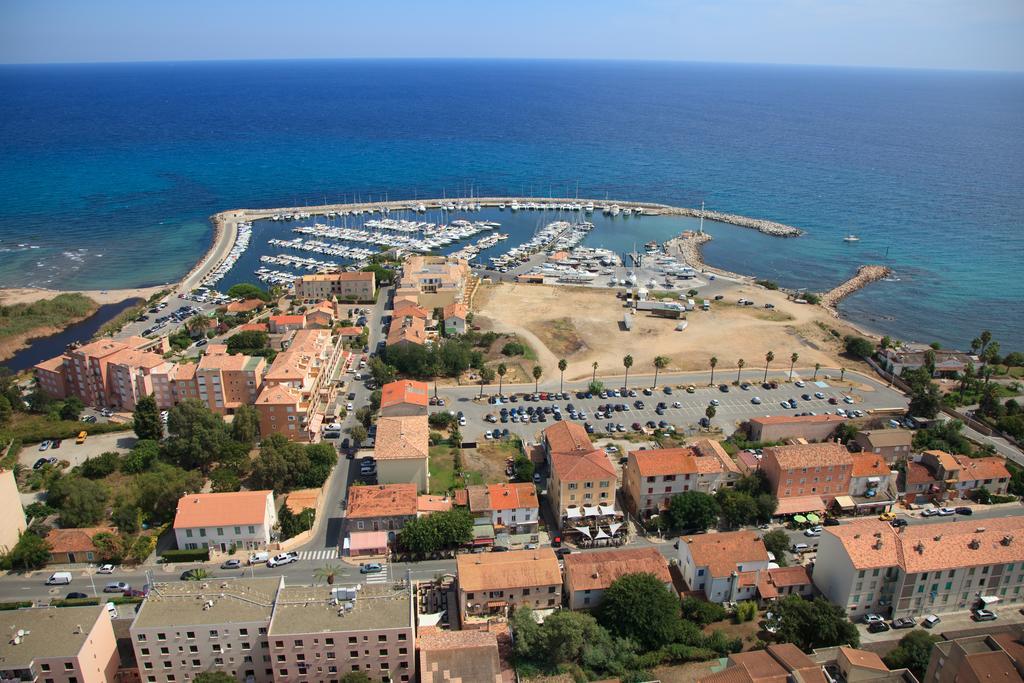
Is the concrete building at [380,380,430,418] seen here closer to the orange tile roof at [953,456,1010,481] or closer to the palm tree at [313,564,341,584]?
the palm tree at [313,564,341,584]

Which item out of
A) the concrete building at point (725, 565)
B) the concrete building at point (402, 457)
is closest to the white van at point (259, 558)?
the concrete building at point (402, 457)

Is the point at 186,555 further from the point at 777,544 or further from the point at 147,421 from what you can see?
the point at 777,544

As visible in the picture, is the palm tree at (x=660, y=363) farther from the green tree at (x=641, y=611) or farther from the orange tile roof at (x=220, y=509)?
the orange tile roof at (x=220, y=509)

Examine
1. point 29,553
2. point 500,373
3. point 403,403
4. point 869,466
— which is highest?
point 403,403

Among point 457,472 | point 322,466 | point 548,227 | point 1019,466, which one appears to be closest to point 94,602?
point 322,466

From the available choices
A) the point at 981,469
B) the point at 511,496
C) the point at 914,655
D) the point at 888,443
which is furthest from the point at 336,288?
the point at 914,655

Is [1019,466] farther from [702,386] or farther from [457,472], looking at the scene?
[457,472]
